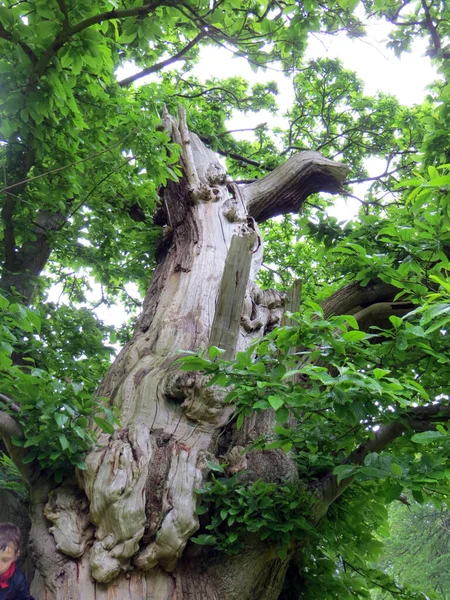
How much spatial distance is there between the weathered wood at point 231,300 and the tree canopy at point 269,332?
13 cm

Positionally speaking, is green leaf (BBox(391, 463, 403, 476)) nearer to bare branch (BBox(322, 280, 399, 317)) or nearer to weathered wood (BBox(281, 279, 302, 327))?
weathered wood (BBox(281, 279, 302, 327))

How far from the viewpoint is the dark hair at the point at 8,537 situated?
2627 mm

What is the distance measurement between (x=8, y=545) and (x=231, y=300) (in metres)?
1.63

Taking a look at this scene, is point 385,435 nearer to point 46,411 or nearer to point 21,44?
point 46,411

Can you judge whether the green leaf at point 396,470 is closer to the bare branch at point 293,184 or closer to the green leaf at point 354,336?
the green leaf at point 354,336

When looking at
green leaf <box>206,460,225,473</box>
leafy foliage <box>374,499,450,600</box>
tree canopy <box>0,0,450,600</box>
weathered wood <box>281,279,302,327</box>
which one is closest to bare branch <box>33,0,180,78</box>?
tree canopy <box>0,0,450,600</box>

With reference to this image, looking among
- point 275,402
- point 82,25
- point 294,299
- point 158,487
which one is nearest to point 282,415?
point 275,402

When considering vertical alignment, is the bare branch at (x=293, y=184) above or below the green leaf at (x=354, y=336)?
above

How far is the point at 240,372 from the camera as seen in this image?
222cm

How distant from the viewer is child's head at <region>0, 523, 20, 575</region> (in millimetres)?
2595

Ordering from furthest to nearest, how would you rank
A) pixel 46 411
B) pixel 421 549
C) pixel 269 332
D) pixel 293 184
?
pixel 421 549
pixel 293 184
pixel 269 332
pixel 46 411

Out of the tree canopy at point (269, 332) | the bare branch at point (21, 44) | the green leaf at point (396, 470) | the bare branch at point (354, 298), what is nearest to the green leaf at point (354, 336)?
Result: the tree canopy at point (269, 332)

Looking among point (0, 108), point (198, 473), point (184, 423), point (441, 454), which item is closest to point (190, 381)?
point (184, 423)

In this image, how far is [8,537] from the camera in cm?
264
